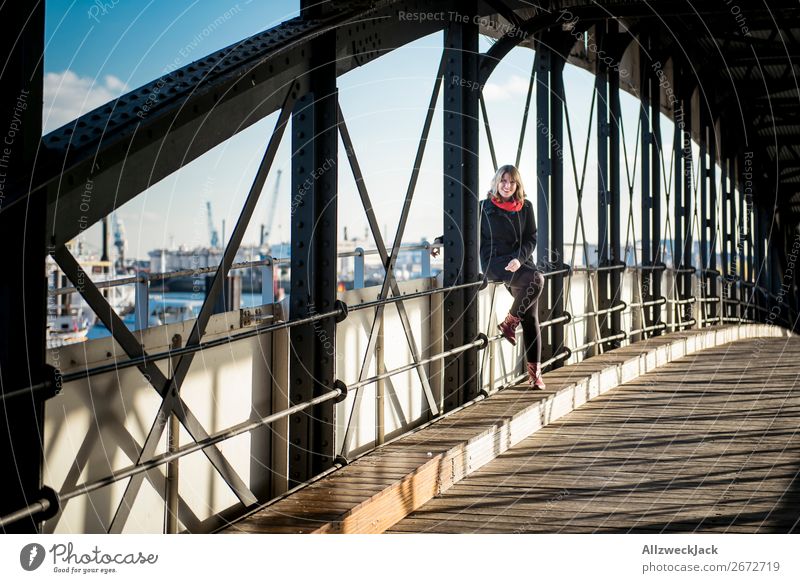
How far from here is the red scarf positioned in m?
6.19

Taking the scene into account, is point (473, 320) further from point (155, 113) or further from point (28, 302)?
point (28, 302)

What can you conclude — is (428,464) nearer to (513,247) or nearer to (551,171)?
(513,247)

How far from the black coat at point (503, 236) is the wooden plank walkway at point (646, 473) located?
1131mm

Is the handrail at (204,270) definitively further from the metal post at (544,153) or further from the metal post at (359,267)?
the metal post at (544,153)

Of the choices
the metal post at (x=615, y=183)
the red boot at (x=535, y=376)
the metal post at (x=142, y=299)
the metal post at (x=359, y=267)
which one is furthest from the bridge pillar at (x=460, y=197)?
the metal post at (x=615, y=183)

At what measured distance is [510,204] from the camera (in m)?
6.20

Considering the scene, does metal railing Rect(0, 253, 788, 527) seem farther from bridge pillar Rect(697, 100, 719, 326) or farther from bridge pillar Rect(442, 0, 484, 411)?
bridge pillar Rect(697, 100, 719, 326)

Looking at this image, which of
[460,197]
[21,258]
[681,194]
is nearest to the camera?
[21,258]

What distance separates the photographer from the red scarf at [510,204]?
6191 millimetres

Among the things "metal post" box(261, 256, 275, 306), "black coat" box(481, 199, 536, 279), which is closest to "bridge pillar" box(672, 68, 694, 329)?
"black coat" box(481, 199, 536, 279)

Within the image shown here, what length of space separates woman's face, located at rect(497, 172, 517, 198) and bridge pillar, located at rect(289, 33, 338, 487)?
213 cm

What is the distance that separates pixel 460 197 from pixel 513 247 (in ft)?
1.81

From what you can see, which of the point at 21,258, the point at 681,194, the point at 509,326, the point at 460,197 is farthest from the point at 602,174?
the point at 21,258
